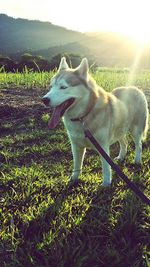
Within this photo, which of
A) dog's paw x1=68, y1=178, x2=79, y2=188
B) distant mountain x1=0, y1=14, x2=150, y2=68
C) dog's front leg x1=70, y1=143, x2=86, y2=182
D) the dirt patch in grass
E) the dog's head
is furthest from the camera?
distant mountain x1=0, y1=14, x2=150, y2=68

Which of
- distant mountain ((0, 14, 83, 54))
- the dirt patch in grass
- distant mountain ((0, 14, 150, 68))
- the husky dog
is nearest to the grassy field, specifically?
the husky dog

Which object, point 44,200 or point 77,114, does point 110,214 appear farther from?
point 77,114

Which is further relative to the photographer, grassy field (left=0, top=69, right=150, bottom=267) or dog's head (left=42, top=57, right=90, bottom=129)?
dog's head (left=42, top=57, right=90, bottom=129)

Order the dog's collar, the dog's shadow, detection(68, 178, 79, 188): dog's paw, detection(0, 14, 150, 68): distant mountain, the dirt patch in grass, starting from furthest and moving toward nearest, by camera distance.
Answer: detection(0, 14, 150, 68): distant mountain < the dirt patch in grass < detection(68, 178, 79, 188): dog's paw < the dog's collar < the dog's shadow

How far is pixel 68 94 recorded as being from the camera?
4.06 meters

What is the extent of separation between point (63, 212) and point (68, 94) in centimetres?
135

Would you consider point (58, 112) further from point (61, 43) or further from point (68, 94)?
point (61, 43)

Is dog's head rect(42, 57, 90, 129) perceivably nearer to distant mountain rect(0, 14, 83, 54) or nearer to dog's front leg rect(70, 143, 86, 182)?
dog's front leg rect(70, 143, 86, 182)

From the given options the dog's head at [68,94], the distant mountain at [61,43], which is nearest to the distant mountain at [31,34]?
the distant mountain at [61,43]

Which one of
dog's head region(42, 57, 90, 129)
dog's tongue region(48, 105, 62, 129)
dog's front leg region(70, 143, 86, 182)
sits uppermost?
dog's head region(42, 57, 90, 129)

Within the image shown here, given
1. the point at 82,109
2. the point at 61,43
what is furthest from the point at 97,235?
the point at 61,43

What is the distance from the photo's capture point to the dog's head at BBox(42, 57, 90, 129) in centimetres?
396

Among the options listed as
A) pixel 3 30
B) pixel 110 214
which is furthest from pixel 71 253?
pixel 3 30

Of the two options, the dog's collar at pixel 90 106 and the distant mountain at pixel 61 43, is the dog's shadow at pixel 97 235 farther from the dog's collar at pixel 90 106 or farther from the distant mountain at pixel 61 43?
the distant mountain at pixel 61 43
